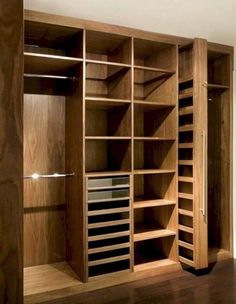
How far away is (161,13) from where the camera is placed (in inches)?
96.6

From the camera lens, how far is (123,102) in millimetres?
2475

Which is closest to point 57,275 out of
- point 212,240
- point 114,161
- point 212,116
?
point 114,161

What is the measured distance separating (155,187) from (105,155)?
63 centimetres

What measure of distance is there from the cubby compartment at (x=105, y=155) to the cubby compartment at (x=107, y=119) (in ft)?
0.30

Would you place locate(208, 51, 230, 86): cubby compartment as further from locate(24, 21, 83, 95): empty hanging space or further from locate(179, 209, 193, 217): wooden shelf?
locate(24, 21, 83, 95): empty hanging space

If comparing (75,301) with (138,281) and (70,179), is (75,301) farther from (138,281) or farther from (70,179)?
(70,179)

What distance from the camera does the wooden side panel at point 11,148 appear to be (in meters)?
0.75

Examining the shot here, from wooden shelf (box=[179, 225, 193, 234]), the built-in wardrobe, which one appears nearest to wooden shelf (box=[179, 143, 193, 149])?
the built-in wardrobe

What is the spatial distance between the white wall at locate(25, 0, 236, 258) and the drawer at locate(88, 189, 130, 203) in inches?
57.3

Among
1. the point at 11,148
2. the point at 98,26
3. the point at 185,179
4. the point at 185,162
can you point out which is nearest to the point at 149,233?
the point at 185,179

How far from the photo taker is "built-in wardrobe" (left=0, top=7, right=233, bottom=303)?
7.77ft

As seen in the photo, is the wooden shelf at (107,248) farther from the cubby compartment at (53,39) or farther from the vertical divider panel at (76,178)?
the cubby compartment at (53,39)

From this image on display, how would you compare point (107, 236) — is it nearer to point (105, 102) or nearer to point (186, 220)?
point (186, 220)

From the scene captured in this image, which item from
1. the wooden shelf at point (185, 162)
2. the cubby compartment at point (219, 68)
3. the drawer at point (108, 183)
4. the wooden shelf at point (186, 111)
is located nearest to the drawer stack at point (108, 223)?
the drawer at point (108, 183)
